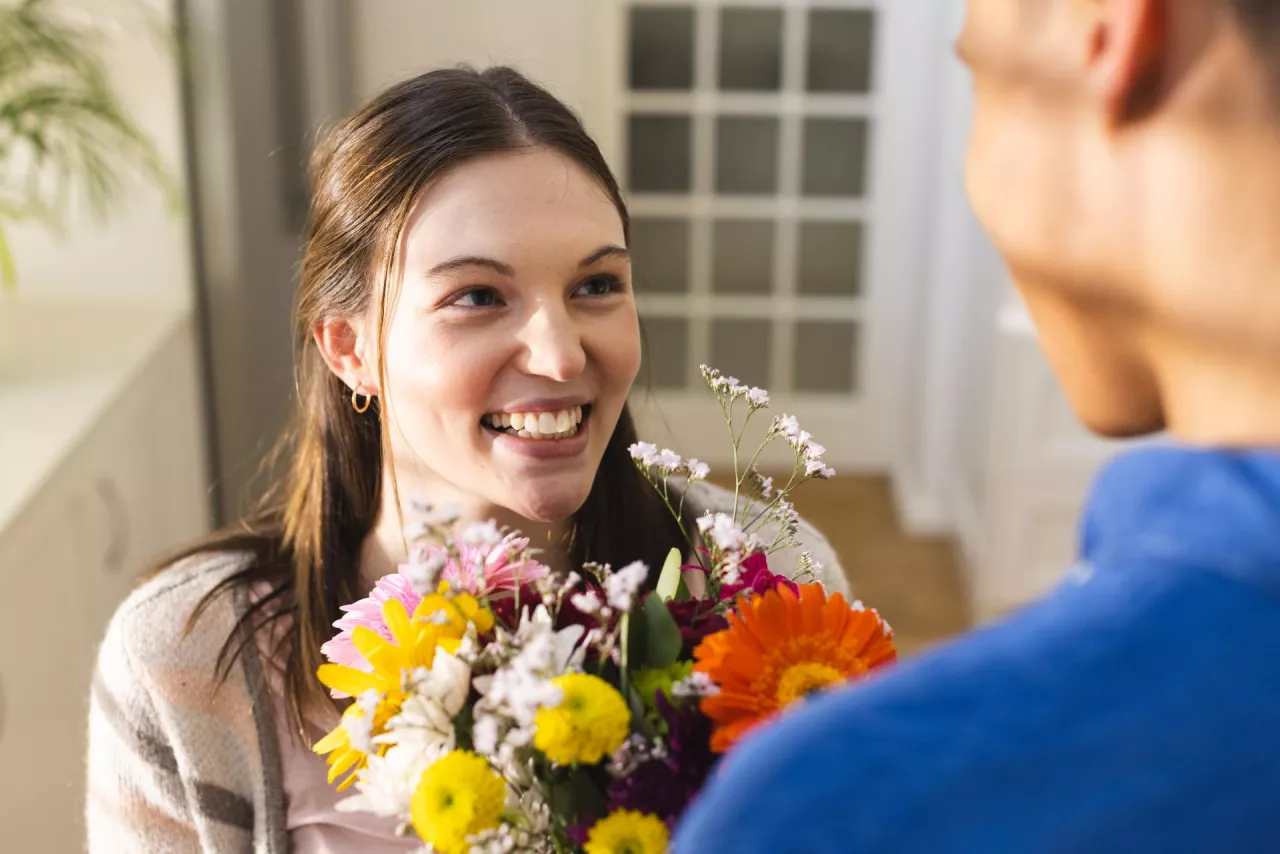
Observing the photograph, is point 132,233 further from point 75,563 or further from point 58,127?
point 75,563

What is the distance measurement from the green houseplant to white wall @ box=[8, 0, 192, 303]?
0.03m

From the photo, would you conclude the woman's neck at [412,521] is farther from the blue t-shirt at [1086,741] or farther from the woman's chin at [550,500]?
the blue t-shirt at [1086,741]

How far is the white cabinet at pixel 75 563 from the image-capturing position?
1.86 meters

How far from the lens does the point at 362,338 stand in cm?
117

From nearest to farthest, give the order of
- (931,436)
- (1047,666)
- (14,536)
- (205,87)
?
1. (1047,666)
2. (14,536)
3. (205,87)
4. (931,436)

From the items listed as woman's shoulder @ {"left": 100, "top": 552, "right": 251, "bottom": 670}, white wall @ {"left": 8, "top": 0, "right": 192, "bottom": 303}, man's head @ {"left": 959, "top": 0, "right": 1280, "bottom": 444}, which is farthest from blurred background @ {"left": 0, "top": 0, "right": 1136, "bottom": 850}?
man's head @ {"left": 959, "top": 0, "right": 1280, "bottom": 444}

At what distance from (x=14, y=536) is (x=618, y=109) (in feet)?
8.99

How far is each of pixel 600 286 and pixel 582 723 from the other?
1.81ft

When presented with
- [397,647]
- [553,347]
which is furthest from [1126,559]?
[553,347]

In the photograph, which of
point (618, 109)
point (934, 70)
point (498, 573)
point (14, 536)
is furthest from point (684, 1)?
point (498, 573)

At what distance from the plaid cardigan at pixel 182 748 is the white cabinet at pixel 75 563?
65 centimetres

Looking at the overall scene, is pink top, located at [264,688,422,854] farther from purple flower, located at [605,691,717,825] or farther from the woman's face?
purple flower, located at [605,691,717,825]

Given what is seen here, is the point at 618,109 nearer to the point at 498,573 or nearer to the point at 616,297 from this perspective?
the point at 616,297

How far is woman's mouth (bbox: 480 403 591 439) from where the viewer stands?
1038mm
